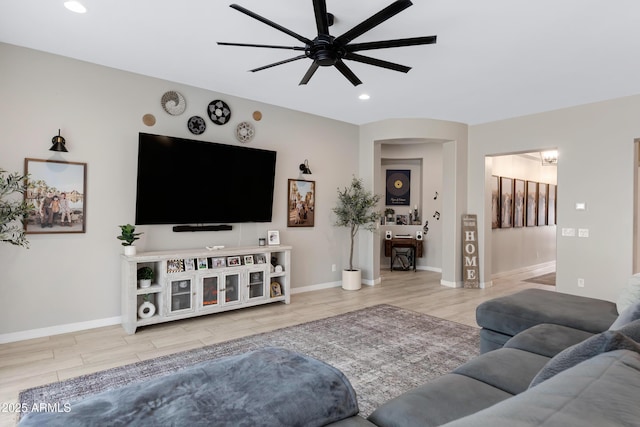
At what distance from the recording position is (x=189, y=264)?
411cm

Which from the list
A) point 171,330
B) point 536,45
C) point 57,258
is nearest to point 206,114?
point 57,258

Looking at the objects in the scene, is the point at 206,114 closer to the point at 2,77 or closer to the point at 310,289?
the point at 2,77

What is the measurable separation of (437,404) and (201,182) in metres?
3.75

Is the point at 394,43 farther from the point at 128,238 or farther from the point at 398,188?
the point at 398,188

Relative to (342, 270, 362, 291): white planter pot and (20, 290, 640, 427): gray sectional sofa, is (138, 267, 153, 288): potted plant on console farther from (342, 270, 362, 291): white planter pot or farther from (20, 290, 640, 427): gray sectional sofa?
(342, 270, 362, 291): white planter pot

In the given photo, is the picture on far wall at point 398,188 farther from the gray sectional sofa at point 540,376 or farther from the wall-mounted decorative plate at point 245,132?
the gray sectional sofa at point 540,376

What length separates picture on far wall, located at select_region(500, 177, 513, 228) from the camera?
23.5 feet

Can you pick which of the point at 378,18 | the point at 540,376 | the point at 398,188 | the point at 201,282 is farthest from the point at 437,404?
the point at 398,188

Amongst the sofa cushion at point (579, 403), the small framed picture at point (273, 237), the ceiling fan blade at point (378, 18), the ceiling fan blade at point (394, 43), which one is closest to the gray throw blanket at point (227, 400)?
the sofa cushion at point (579, 403)

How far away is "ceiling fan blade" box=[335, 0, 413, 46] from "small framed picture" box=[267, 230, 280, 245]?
9.99 ft

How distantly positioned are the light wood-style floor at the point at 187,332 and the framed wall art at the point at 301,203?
1.15m

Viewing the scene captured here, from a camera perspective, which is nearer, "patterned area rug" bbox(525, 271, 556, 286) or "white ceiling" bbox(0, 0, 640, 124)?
"white ceiling" bbox(0, 0, 640, 124)

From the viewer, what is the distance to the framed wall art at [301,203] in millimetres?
5504

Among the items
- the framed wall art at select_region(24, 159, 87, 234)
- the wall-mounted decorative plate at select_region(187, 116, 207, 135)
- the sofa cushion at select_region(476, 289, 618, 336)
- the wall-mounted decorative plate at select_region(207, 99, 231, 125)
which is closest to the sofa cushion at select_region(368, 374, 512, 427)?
the sofa cushion at select_region(476, 289, 618, 336)
